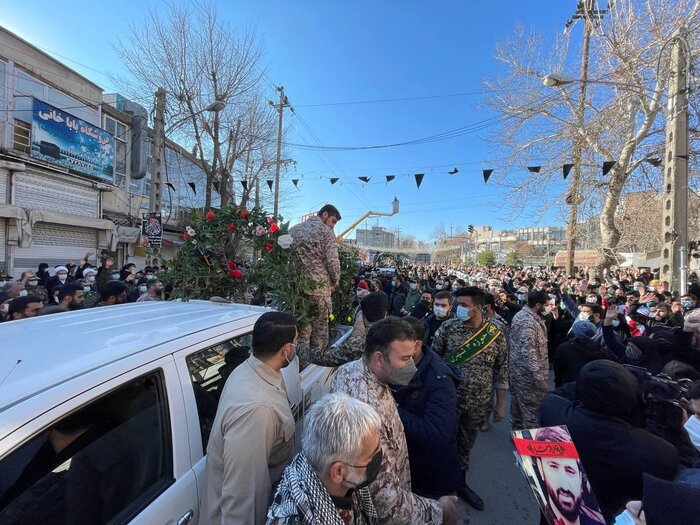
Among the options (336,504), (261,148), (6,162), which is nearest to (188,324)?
(336,504)

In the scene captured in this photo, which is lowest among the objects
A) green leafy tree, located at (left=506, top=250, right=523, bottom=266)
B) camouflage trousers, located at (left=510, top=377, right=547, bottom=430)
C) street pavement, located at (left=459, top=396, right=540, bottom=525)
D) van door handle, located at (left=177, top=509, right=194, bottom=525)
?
street pavement, located at (left=459, top=396, right=540, bottom=525)

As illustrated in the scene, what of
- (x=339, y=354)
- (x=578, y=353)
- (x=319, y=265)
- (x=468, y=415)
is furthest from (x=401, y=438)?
(x=578, y=353)

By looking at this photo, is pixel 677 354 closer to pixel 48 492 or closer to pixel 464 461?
A: pixel 464 461

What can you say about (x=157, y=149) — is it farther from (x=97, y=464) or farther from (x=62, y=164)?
(x=97, y=464)

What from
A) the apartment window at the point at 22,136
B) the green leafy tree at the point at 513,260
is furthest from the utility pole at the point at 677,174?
the green leafy tree at the point at 513,260

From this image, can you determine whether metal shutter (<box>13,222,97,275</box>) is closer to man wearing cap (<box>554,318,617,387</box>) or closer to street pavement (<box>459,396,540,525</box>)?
street pavement (<box>459,396,540,525</box>)

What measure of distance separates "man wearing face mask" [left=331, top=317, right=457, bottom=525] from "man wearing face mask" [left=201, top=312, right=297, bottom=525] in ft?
1.38

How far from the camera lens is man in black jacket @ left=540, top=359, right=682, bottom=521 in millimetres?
1770

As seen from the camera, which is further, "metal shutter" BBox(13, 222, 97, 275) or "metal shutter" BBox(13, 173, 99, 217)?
"metal shutter" BBox(13, 222, 97, 275)

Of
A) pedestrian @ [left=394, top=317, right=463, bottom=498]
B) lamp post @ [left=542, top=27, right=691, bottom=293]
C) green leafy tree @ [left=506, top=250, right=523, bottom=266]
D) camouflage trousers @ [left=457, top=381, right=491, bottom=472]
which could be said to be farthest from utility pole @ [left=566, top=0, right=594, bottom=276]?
green leafy tree @ [left=506, top=250, right=523, bottom=266]

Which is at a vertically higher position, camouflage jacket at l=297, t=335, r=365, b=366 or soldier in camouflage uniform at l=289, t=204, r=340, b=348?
soldier in camouflage uniform at l=289, t=204, r=340, b=348

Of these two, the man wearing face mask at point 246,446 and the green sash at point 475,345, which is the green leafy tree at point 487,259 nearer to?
the green sash at point 475,345

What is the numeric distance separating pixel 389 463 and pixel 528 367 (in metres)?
2.89

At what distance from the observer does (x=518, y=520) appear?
10.2 ft
